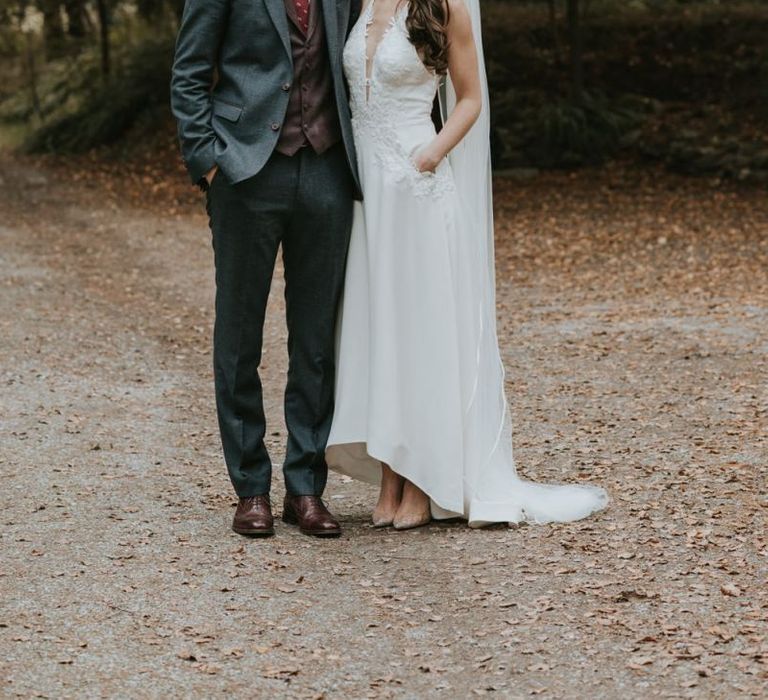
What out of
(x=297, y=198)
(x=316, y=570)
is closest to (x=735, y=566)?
(x=316, y=570)

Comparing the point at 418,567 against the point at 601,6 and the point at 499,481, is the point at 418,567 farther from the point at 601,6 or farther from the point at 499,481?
the point at 601,6

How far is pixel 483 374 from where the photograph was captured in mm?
4961

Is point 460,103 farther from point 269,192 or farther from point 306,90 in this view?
point 269,192

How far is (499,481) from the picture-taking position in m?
5.02

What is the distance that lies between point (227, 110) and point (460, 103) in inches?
33.9

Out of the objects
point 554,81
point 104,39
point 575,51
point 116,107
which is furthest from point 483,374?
point 104,39

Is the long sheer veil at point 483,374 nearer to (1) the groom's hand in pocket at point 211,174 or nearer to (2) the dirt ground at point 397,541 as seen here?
(2) the dirt ground at point 397,541

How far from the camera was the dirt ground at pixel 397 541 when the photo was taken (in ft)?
12.2

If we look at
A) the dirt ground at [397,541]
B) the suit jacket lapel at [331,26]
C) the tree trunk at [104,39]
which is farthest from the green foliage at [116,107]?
the suit jacket lapel at [331,26]

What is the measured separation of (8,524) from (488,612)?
203 centimetres

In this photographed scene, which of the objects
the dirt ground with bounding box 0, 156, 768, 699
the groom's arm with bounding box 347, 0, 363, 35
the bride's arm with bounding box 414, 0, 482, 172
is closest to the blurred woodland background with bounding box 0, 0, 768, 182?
the dirt ground with bounding box 0, 156, 768, 699

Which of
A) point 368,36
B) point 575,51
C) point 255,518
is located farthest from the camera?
point 575,51

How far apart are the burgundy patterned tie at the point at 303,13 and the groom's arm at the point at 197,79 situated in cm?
24

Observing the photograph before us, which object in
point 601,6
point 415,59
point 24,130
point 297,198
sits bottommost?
point 24,130
